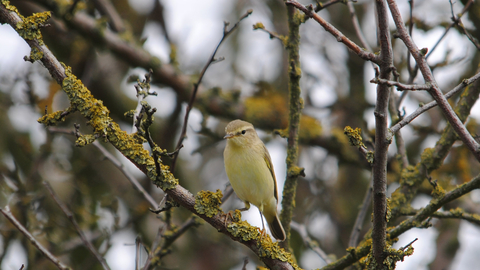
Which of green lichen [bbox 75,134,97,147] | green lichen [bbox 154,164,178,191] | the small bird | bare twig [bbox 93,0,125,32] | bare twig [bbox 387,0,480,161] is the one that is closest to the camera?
bare twig [bbox 387,0,480,161]

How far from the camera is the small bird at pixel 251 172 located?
13.8 ft

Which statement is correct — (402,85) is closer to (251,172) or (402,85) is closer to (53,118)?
(53,118)

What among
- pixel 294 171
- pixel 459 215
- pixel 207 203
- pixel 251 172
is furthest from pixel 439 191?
pixel 251 172

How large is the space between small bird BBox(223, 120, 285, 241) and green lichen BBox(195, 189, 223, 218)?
1.38m

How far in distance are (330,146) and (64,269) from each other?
4.47 meters

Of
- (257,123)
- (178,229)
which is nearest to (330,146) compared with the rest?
(257,123)

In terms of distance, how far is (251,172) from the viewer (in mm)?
4262

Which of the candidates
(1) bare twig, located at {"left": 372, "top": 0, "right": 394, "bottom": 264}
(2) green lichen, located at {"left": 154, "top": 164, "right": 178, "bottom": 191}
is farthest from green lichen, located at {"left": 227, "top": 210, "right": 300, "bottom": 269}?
(1) bare twig, located at {"left": 372, "top": 0, "right": 394, "bottom": 264}

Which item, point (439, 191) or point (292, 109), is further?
point (292, 109)

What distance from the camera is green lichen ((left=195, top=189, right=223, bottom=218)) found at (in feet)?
8.66

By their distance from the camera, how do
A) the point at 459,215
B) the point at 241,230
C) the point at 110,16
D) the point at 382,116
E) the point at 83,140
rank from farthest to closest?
the point at 110,16 → the point at 459,215 → the point at 241,230 → the point at 83,140 → the point at 382,116

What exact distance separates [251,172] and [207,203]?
161cm

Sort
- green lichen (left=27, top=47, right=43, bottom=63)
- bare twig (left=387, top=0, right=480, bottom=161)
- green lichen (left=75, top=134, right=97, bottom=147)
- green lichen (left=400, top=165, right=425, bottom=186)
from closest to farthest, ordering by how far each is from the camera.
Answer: bare twig (left=387, top=0, right=480, bottom=161) < green lichen (left=75, top=134, right=97, bottom=147) < green lichen (left=27, top=47, right=43, bottom=63) < green lichen (left=400, top=165, right=425, bottom=186)

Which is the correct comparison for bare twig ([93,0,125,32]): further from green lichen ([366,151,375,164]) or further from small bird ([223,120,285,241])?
green lichen ([366,151,375,164])
